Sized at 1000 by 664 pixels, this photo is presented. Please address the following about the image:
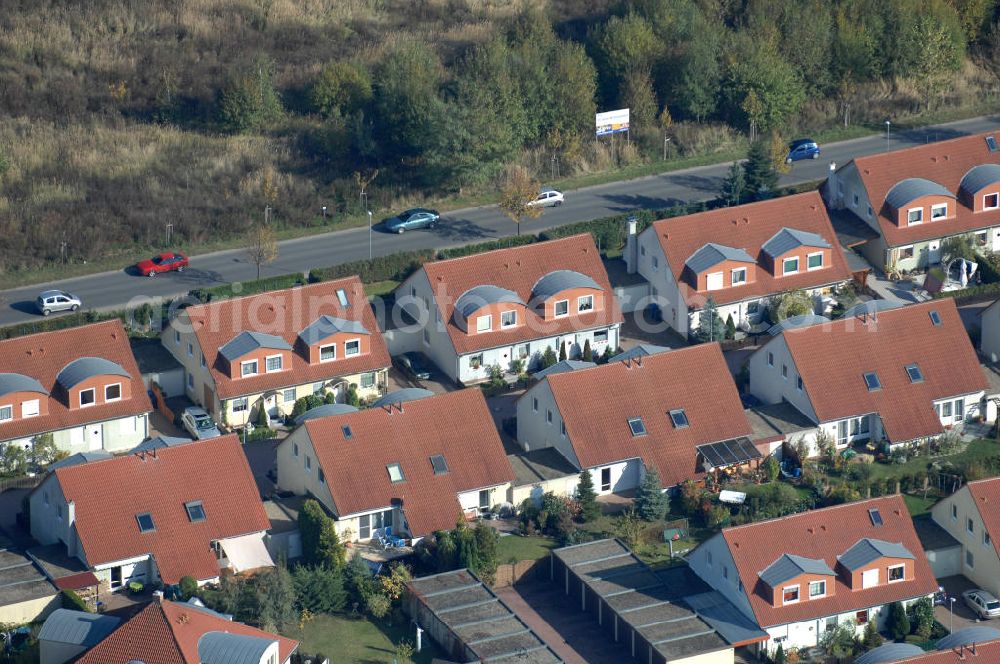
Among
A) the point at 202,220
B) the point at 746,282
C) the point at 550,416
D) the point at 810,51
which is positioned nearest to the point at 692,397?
the point at 550,416

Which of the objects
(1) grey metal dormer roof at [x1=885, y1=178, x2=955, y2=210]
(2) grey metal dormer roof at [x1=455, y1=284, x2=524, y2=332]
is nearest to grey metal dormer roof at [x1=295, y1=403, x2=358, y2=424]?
(2) grey metal dormer roof at [x1=455, y1=284, x2=524, y2=332]

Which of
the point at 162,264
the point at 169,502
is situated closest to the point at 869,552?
the point at 169,502

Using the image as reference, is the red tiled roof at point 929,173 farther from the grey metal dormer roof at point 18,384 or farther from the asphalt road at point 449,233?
the grey metal dormer roof at point 18,384

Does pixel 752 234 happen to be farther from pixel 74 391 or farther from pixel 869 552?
pixel 74 391

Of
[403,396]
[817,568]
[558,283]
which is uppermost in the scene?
[558,283]

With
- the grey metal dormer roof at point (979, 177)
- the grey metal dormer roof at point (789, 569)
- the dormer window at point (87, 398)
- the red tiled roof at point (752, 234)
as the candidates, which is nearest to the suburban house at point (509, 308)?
the red tiled roof at point (752, 234)

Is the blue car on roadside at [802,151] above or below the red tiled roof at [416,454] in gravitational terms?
above
